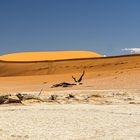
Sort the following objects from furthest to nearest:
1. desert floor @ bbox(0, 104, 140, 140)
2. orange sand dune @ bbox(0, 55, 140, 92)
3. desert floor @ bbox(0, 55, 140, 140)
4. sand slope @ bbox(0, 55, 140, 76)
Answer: sand slope @ bbox(0, 55, 140, 76), orange sand dune @ bbox(0, 55, 140, 92), desert floor @ bbox(0, 55, 140, 140), desert floor @ bbox(0, 104, 140, 140)

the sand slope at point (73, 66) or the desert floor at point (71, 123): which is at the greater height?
the sand slope at point (73, 66)

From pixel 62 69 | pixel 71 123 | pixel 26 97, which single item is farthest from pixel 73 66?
pixel 71 123

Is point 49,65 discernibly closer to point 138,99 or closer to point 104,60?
point 104,60

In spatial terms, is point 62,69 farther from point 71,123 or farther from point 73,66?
point 71,123

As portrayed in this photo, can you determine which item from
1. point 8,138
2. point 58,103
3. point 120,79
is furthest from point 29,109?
point 120,79

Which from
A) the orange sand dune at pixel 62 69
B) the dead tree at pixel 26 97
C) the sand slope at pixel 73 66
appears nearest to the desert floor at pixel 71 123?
the dead tree at pixel 26 97

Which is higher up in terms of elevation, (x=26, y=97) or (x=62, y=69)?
(x=62, y=69)

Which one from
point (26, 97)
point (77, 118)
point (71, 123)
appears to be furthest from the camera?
point (26, 97)

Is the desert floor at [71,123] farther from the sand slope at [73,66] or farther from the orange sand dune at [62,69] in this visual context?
the sand slope at [73,66]

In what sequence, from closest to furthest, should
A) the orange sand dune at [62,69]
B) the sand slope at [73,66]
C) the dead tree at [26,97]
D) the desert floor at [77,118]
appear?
the desert floor at [77,118] → the dead tree at [26,97] → the orange sand dune at [62,69] → the sand slope at [73,66]

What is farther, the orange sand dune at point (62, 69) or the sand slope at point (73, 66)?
the sand slope at point (73, 66)

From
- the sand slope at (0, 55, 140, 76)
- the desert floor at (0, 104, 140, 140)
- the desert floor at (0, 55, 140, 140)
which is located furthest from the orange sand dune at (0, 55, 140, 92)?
the desert floor at (0, 104, 140, 140)

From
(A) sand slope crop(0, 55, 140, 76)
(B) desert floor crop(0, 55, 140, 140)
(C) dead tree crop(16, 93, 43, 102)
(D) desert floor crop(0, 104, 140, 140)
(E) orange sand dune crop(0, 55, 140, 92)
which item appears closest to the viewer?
(D) desert floor crop(0, 104, 140, 140)

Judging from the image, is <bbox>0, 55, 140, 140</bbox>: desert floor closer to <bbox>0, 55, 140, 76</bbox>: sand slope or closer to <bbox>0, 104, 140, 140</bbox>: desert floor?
<bbox>0, 104, 140, 140</bbox>: desert floor
